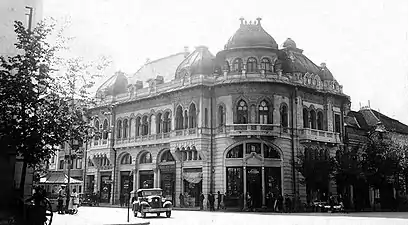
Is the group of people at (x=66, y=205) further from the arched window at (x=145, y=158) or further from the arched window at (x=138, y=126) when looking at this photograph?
the arched window at (x=138, y=126)

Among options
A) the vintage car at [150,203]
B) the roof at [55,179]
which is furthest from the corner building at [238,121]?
the vintage car at [150,203]

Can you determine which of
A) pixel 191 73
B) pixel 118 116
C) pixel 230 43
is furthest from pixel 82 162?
pixel 230 43

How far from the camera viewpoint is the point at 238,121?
41.8m

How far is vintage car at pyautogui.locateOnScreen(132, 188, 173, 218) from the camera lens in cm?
3005

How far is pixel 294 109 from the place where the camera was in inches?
1720

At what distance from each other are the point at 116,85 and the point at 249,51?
17841mm

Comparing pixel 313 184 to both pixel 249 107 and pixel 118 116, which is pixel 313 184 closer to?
pixel 249 107

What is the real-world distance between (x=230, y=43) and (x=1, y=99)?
29.0 meters

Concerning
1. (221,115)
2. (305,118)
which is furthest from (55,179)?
(305,118)

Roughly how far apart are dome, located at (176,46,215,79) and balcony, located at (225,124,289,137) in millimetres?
6080

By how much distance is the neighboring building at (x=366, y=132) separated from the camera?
47500mm

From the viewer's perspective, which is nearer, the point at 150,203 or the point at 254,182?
the point at 150,203

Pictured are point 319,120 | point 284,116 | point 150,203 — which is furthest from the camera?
point 319,120

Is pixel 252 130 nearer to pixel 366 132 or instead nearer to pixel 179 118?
pixel 179 118
